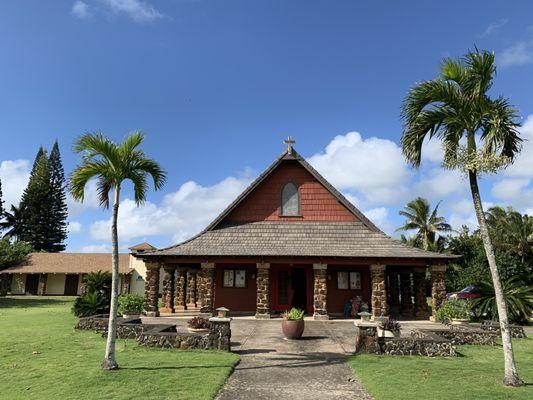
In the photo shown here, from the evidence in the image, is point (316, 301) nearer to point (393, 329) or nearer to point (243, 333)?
point (243, 333)

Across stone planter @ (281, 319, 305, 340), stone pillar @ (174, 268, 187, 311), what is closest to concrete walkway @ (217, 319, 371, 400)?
stone planter @ (281, 319, 305, 340)

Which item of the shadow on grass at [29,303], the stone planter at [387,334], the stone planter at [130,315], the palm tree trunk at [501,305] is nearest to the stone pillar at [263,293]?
the stone planter at [130,315]

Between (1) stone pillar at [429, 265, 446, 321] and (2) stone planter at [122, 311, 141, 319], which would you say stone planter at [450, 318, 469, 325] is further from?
(2) stone planter at [122, 311, 141, 319]

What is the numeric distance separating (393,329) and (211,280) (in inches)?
376

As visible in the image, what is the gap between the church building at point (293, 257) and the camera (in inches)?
768

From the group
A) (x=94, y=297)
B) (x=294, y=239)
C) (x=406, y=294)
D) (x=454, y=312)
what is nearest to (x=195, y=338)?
(x=94, y=297)

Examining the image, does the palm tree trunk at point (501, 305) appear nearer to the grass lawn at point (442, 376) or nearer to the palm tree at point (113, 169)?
the grass lawn at point (442, 376)

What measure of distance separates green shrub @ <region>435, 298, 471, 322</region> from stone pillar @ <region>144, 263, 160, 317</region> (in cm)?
1294

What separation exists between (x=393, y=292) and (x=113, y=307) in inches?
765

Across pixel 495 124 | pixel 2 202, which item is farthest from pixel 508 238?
pixel 2 202

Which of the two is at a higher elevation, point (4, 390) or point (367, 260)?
point (367, 260)

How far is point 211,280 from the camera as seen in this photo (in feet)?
65.1

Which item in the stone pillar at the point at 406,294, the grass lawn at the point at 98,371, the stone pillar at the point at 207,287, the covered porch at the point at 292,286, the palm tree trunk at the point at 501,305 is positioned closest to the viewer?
the grass lawn at the point at 98,371

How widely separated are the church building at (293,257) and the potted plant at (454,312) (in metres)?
1.41
